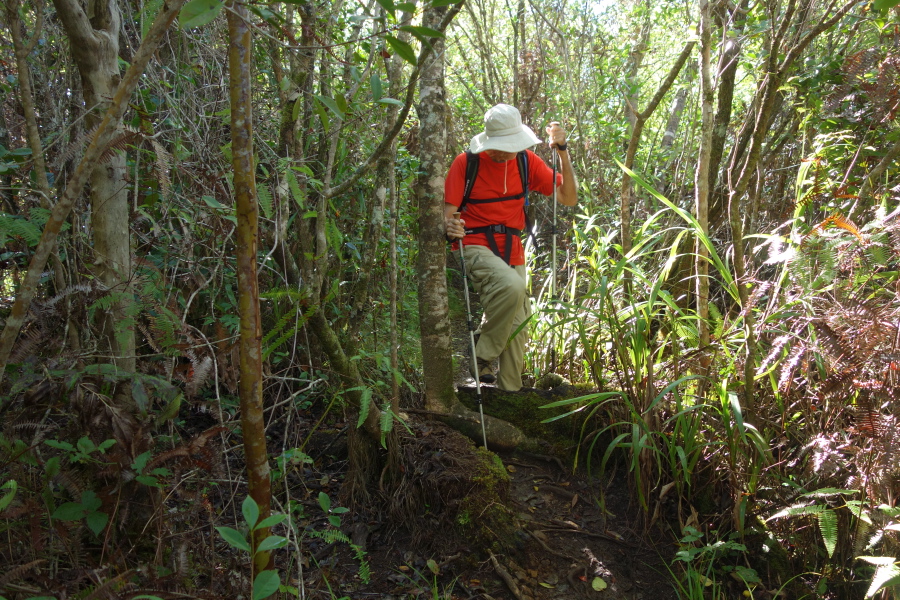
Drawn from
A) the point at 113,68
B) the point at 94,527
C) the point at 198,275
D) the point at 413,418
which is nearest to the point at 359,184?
the point at 413,418

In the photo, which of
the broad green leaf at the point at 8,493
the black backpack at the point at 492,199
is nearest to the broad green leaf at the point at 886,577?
the broad green leaf at the point at 8,493

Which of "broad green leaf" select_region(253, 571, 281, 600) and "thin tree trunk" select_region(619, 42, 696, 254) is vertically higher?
"thin tree trunk" select_region(619, 42, 696, 254)

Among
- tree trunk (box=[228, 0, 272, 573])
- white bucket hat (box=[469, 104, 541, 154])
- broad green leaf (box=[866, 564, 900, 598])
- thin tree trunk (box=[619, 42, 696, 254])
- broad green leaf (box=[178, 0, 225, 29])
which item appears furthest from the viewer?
white bucket hat (box=[469, 104, 541, 154])

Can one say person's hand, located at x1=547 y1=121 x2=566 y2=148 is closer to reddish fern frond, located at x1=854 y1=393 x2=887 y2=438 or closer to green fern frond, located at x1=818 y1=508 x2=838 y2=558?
reddish fern frond, located at x1=854 y1=393 x2=887 y2=438

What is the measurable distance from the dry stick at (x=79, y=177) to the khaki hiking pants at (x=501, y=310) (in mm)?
3052

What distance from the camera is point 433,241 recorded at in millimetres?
3771

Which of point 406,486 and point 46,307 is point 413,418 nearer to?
point 406,486

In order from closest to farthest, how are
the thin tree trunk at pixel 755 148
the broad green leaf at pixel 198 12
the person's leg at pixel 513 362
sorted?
the broad green leaf at pixel 198 12, the thin tree trunk at pixel 755 148, the person's leg at pixel 513 362

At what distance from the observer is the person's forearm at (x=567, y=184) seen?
4.57m

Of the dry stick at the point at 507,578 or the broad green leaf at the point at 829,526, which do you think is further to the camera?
the dry stick at the point at 507,578

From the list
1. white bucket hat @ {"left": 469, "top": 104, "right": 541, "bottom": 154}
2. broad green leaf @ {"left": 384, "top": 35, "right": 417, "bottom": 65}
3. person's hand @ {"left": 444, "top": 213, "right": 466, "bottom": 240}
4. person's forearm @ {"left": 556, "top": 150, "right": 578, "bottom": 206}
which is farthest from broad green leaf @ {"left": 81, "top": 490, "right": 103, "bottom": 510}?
person's forearm @ {"left": 556, "top": 150, "right": 578, "bottom": 206}

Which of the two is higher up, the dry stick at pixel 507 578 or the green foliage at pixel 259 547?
the green foliage at pixel 259 547

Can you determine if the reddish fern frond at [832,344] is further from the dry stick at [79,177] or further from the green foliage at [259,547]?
the dry stick at [79,177]

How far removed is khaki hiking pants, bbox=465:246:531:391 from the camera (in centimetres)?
434
